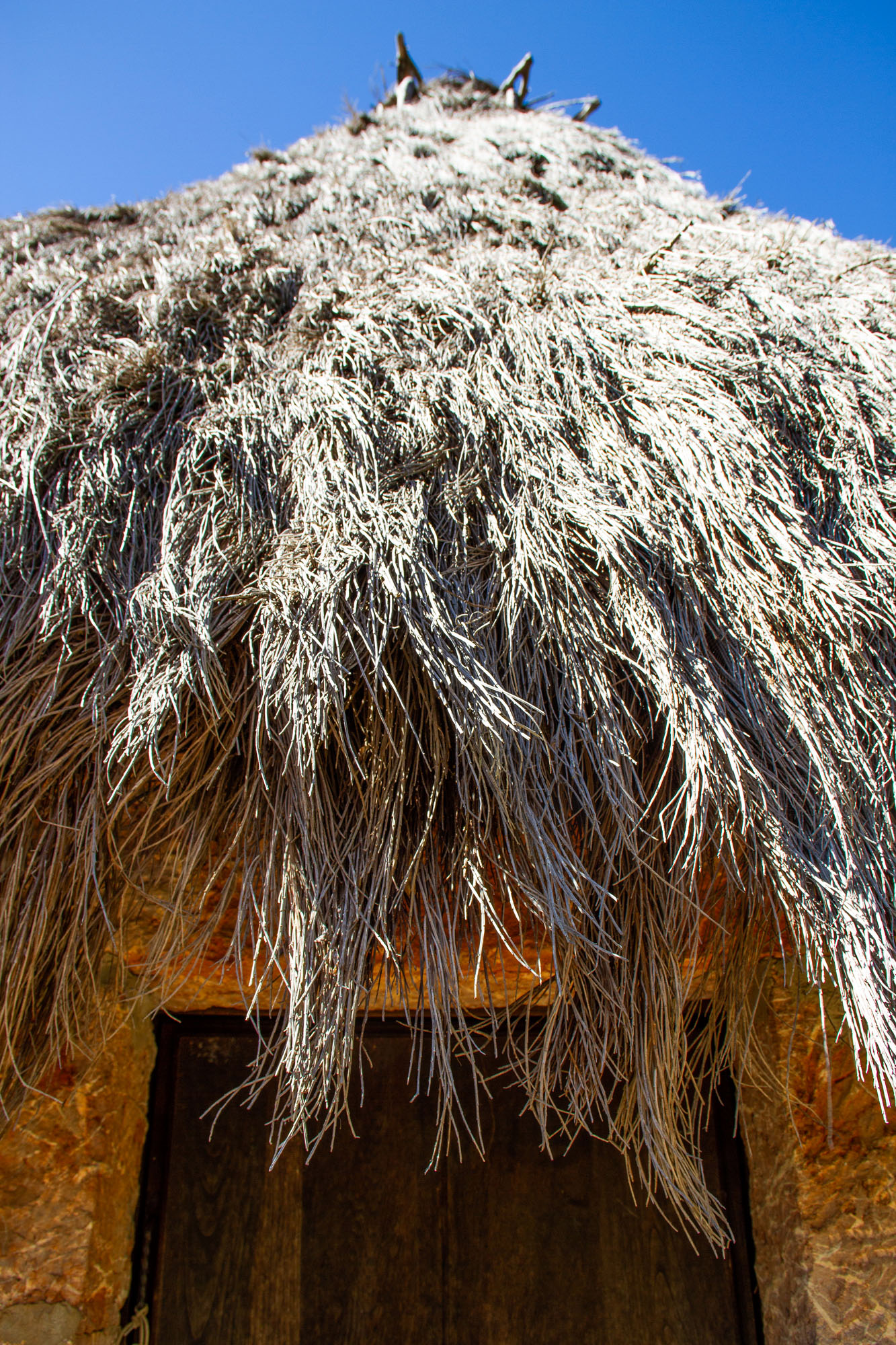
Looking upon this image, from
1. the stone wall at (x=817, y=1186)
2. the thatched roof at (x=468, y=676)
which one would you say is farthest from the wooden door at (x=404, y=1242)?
the thatched roof at (x=468, y=676)

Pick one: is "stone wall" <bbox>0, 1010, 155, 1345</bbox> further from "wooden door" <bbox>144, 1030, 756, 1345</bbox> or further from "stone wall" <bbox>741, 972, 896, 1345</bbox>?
"stone wall" <bbox>741, 972, 896, 1345</bbox>

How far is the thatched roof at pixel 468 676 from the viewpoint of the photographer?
2.56ft

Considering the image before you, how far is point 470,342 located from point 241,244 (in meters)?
0.60

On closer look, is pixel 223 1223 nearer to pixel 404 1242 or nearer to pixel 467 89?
pixel 404 1242

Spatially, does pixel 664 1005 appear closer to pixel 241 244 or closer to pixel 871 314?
pixel 871 314

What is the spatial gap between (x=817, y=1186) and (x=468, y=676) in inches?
33.9

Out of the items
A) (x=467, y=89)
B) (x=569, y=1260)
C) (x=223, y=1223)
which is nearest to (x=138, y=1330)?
(x=223, y=1223)

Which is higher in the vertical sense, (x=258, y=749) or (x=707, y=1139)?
(x=258, y=749)

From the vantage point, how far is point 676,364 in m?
1.07

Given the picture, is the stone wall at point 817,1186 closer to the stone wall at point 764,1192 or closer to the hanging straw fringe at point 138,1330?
the stone wall at point 764,1192

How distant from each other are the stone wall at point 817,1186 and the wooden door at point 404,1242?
0.10m

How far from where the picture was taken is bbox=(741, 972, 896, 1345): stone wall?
930 millimetres

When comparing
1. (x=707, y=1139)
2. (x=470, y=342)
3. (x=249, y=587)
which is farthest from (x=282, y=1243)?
(x=470, y=342)

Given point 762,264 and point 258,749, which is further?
point 762,264
